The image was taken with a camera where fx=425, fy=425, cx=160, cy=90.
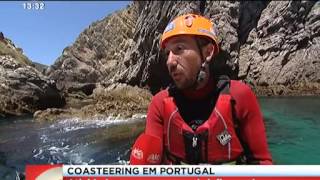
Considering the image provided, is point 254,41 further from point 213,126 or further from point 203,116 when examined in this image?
point 213,126

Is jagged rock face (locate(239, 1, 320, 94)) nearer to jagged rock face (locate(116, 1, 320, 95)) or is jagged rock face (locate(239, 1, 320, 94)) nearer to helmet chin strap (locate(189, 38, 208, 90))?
jagged rock face (locate(116, 1, 320, 95))

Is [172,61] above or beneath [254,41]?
beneath

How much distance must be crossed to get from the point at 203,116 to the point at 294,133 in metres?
17.8

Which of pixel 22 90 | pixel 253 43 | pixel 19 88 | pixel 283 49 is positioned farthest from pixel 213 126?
pixel 253 43

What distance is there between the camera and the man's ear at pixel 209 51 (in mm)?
3575

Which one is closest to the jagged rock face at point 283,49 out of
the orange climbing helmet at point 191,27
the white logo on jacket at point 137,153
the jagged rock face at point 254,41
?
the jagged rock face at point 254,41

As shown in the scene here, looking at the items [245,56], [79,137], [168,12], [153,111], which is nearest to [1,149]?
[79,137]

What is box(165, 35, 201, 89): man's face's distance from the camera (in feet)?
11.4

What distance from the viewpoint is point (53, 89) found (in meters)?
38.3

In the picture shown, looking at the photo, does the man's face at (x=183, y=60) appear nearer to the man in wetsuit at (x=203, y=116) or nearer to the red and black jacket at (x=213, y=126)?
the man in wetsuit at (x=203, y=116)

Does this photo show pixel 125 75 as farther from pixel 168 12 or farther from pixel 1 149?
pixel 1 149

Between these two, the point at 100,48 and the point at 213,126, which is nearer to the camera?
the point at 213,126

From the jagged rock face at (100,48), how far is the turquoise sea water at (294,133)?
53066 mm

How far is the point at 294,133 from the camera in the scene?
20312 millimetres
